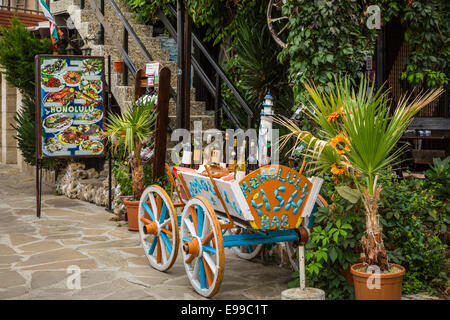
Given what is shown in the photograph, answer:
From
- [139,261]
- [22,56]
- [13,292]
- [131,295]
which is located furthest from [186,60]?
[22,56]

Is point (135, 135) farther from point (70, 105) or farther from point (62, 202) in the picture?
point (62, 202)

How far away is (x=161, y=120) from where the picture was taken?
7.59 metres

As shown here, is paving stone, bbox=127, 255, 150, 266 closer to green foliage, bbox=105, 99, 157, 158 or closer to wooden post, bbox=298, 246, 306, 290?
green foliage, bbox=105, 99, 157, 158

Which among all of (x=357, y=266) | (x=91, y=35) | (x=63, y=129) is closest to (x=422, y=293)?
(x=357, y=266)

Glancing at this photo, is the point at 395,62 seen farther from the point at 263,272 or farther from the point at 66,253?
the point at 66,253

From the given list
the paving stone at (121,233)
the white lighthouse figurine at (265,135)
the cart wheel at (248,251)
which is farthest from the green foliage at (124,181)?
the white lighthouse figurine at (265,135)

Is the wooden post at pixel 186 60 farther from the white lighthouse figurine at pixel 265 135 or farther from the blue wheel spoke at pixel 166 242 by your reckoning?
the white lighthouse figurine at pixel 265 135

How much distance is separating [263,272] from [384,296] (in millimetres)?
1747

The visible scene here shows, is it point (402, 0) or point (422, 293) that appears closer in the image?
point (422, 293)

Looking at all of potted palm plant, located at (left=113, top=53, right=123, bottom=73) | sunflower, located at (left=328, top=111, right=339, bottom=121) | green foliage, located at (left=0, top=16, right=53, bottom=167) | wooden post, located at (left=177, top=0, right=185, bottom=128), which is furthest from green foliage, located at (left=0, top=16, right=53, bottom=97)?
sunflower, located at (left=328, top=111, right=339, bottom=121)

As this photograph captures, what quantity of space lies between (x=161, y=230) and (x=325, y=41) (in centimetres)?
253

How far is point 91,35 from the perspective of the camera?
10.6 meters

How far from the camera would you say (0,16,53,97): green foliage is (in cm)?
1175

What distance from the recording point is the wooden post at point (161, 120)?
755cm
